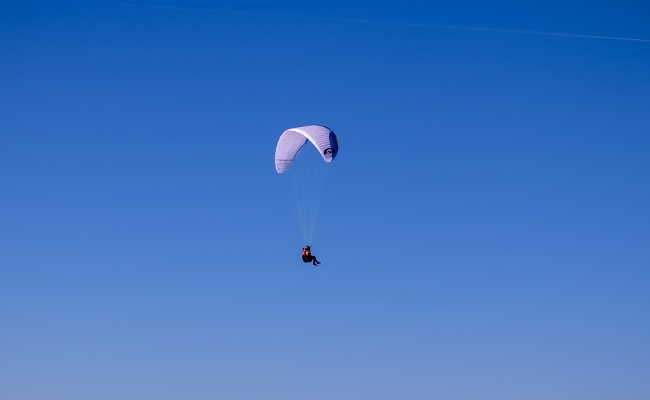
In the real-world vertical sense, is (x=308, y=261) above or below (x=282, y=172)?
below

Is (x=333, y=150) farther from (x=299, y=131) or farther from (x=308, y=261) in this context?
(x=308, y=261)

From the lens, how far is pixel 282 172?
7331cm

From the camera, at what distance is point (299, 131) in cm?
7012

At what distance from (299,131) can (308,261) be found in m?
8.36

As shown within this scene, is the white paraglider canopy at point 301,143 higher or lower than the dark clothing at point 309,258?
higher

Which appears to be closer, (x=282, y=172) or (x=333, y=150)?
(x=333, y=150)

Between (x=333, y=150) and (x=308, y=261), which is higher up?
(x=333, y=150)

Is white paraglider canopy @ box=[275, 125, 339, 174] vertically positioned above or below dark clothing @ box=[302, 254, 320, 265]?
above

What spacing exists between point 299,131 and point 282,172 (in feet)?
13.9

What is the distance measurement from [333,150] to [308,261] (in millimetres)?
7067

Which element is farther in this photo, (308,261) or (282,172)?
(282,172)

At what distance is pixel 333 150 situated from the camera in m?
68.9

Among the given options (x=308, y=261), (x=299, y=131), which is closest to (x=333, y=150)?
(x=299, y=131)

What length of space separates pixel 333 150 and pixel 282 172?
18.7 feet
